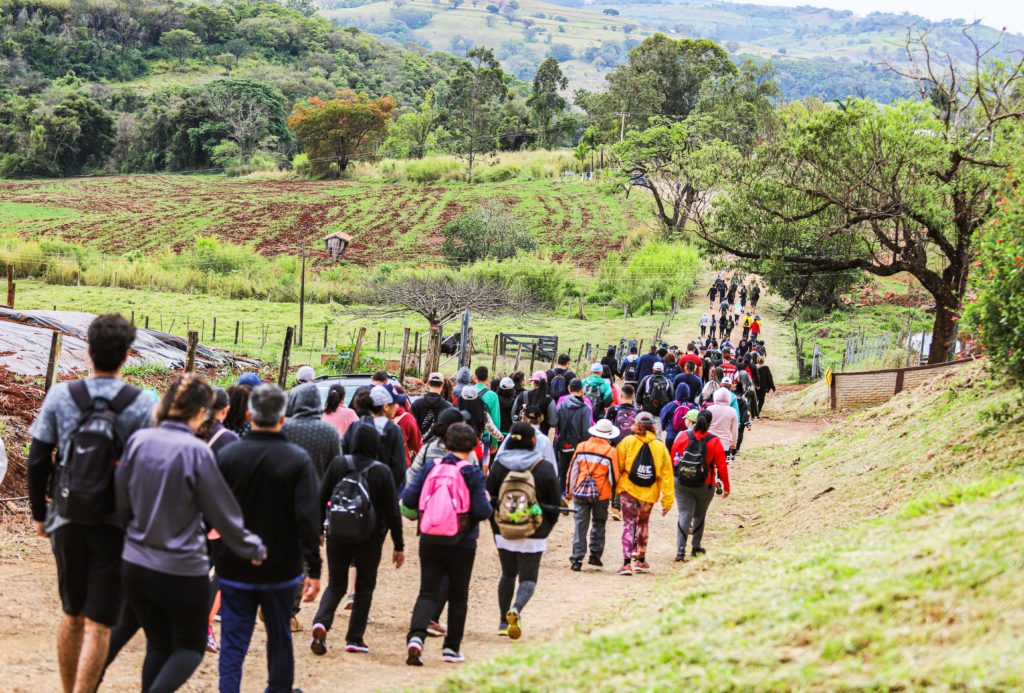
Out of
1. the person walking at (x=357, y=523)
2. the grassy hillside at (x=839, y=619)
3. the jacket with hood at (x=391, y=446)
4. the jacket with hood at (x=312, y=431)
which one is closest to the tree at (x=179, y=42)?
the jacket with hood at (x=391, y=446)

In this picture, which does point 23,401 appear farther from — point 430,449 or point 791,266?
point 791,266

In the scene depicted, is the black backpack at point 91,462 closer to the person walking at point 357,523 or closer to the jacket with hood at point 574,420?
the person walking at point 357,523

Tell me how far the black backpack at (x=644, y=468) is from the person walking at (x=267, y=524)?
16.4ft

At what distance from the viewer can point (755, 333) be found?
31.3 meters

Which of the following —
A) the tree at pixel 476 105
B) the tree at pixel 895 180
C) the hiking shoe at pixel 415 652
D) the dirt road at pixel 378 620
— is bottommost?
the dirt road at pixel 378 620

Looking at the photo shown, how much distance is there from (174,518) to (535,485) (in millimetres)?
3539

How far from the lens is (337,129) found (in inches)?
3570

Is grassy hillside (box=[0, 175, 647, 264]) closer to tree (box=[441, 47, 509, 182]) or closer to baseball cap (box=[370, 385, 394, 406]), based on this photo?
tree (box=[441, 47, 509, 182])

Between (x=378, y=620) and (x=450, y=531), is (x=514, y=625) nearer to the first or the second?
(x=378, y=620)

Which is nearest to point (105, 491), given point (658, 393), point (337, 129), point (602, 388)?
point (602, 388)

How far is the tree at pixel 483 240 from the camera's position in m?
56.0

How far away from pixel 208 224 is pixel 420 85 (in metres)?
81.4

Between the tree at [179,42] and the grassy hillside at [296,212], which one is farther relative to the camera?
the tree at [179,42]

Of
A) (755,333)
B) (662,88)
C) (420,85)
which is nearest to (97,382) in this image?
(755,333)
